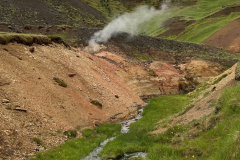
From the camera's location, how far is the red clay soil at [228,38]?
212 ft

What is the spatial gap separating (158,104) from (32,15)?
50.1 m

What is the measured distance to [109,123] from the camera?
20.1 meters

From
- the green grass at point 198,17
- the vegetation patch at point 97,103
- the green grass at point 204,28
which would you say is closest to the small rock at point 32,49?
the vegetation patch at point 97,103

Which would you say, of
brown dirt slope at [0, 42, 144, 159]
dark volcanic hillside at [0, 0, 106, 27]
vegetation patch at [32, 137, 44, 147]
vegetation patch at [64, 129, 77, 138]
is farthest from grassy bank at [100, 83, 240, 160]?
dark volcanic hillside at [0, 0, 106, 27]

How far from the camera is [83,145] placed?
1491 cm

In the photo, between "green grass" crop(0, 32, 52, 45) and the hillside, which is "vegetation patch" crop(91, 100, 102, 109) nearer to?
the hillside

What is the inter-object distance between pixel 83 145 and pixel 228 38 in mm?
67516

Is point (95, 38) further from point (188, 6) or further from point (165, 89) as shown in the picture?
point (188, 6)

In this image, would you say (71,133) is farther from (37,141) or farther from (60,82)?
(60,82)

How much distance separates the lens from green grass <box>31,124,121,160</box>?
12.7 m

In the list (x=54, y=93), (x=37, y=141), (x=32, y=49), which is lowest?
(x=37, y=141)

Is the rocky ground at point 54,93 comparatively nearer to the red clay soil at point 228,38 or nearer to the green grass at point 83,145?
the green grass at point 83,145

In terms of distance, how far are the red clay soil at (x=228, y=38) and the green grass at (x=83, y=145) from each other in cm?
5738

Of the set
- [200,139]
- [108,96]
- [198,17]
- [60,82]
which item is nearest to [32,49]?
[60,82]
